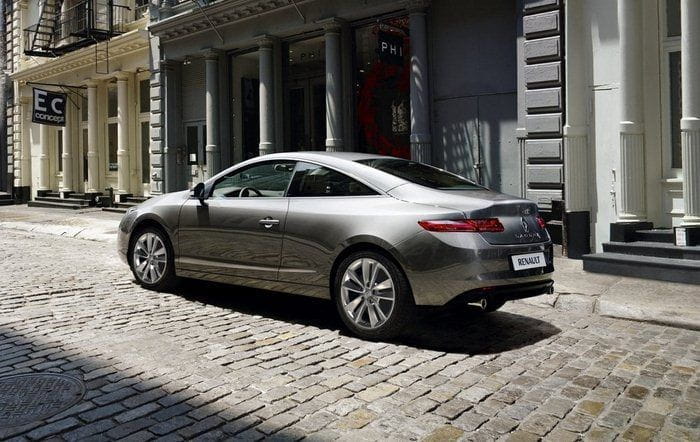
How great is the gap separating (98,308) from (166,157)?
12551 mm

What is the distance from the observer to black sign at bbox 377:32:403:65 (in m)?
12.2

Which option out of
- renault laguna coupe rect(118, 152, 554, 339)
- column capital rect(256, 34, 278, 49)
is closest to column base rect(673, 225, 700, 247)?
renault laguna coupe rect(118, 152, 554, 339)

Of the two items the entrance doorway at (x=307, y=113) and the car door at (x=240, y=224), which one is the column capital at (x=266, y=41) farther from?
the car door at (x=240, y=224)

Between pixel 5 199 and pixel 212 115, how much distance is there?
49.0 feet

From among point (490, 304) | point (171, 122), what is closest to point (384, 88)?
point (171, 122)

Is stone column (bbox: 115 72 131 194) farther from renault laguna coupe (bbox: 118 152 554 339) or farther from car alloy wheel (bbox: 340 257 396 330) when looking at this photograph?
car alloy wheel (bbox: 340 257 396 330)

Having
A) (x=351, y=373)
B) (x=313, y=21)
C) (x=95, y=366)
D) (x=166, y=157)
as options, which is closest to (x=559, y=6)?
(x=313, y=21)

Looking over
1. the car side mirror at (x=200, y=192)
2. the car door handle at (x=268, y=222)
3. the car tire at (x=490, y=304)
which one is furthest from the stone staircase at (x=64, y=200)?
the car tire at (x=490, y=304)

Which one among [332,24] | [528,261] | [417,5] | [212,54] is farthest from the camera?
[212,54]

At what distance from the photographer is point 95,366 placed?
4.29 meters

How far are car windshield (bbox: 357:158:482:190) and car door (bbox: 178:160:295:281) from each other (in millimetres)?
915

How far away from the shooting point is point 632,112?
28.7ft

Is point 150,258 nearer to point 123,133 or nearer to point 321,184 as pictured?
point 321,184

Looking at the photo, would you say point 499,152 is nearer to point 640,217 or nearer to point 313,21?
point 640,217
